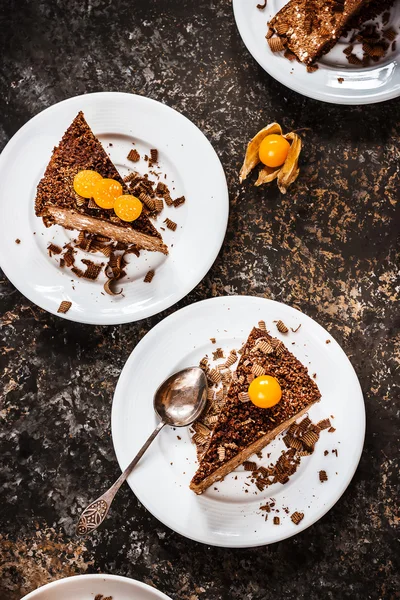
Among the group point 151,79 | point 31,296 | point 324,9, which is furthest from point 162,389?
point 324,9

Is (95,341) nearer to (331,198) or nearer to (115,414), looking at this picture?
(115,414)

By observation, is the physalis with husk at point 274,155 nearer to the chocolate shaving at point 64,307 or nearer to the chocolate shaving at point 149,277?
the chocolate shaving at point 149,277

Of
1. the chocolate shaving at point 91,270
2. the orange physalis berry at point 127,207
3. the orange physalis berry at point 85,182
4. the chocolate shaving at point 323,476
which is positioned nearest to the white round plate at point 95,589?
the chocolate shaving at point 323,476

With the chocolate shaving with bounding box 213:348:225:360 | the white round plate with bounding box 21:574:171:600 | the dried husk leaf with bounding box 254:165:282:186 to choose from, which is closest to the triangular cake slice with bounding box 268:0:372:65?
the dried husk leaf with bounding box 254:165:282:186

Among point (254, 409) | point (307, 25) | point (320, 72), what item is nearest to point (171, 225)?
point (254, 409)

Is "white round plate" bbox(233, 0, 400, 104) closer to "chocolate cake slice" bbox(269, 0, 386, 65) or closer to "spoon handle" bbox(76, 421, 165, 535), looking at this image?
"chocolate cake slice" bbox(269, 0, 386, 65)

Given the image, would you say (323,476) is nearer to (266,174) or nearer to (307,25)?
(266,174)
